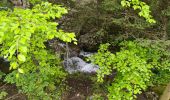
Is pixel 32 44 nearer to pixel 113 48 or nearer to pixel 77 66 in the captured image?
pixel 113 48

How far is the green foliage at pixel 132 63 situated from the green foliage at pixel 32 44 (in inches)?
41.7

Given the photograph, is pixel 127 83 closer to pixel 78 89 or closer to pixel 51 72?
pixel 51 72

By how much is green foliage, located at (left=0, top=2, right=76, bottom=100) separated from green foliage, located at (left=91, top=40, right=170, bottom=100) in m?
1.06

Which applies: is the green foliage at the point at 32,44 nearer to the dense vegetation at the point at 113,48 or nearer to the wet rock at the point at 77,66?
the dense vegetation at the point at 113,48

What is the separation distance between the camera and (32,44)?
4859 mm

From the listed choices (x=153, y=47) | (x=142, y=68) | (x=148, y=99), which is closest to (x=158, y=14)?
(x=153, y=47)

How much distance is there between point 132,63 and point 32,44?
203 centimetres

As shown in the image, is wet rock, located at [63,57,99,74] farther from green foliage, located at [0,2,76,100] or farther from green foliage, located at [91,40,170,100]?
green foliage, located at [91,40,170,100]

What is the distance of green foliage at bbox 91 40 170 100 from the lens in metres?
5.30

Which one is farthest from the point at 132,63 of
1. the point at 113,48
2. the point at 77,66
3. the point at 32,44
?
the point at 77,66

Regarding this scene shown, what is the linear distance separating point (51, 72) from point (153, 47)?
2.22 m

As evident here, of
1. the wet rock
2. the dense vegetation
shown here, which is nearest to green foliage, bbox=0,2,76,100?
the dense vegetation

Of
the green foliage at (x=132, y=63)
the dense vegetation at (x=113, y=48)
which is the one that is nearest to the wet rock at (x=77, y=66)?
the dense vegetation at (x=113, y=48)

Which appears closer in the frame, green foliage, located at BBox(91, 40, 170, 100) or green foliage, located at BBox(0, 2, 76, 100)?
green foliage, located at BBox(0, 2, 76, 100)
